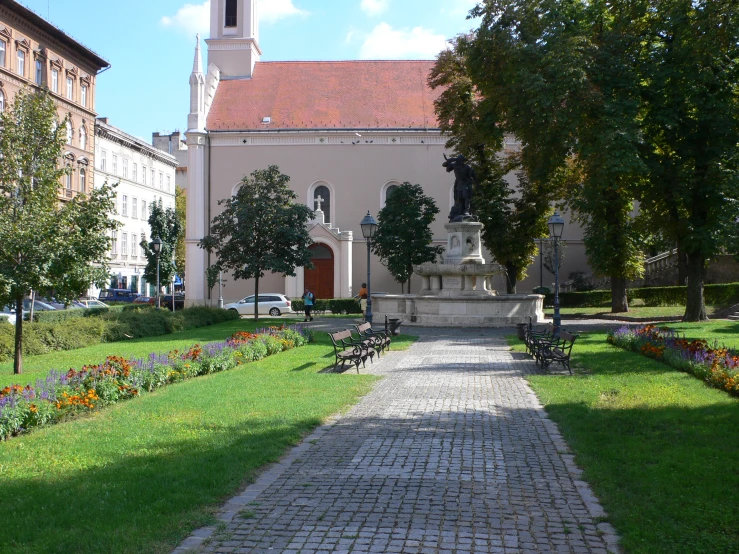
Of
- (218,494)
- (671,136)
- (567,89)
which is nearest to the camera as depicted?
(218,494)

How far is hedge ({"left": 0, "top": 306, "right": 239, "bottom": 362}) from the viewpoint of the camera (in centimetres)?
1866

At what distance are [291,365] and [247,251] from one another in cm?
1493

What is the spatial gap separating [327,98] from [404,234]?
13.9 metres

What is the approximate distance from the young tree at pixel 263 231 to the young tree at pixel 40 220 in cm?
1384

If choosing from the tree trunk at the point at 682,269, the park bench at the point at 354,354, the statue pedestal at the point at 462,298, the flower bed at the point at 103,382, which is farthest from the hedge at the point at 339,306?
the park bench at the point at 354,354

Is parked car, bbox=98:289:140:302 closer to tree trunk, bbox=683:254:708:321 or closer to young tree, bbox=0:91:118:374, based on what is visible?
young tree, bbox=0:91:118:374

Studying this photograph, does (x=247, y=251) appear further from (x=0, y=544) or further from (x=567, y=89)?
(x=0, y=544)

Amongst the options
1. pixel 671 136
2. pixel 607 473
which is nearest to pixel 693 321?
pixel 671 136

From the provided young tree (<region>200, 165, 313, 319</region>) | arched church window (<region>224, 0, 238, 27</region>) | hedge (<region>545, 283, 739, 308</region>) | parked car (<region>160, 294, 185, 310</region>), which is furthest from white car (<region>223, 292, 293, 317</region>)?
arched church window (<region>224, 0, 238, 27</region>)

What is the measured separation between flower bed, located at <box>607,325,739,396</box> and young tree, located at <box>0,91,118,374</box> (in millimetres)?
11899

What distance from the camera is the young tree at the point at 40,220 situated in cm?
1440

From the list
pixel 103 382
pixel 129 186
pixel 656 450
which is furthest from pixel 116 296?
pixel 656 450

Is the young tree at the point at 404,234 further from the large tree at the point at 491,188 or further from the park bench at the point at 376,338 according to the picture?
A: the park bench at the point at 376,338

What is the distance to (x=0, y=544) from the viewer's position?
4.94m
